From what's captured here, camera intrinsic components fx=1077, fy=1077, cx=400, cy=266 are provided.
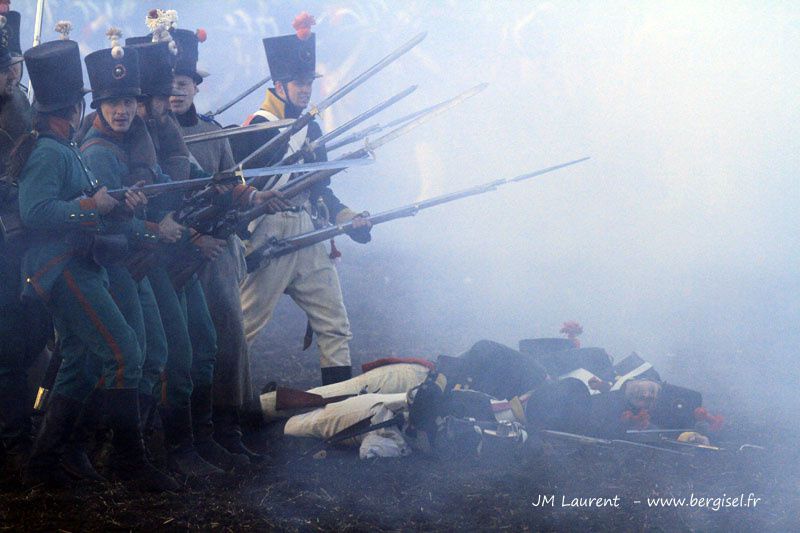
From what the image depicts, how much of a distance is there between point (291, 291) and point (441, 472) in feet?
6.25

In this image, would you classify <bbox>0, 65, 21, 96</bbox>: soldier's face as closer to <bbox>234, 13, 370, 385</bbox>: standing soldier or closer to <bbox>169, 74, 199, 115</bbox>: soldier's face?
<bbox>169, 74, 199, 115</bbox>: soldier's face

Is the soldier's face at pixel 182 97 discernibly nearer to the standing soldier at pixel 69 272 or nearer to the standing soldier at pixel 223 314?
the standing soldier at pixel 223 314

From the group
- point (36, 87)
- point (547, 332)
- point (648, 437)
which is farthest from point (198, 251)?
point (547, 332)

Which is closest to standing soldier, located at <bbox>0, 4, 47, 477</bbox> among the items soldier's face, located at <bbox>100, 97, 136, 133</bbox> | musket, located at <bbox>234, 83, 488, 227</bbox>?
soldier's face, located at <bbox>100, 97, 136, 133</bbox>

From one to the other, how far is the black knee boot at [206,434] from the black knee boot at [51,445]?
0.82m

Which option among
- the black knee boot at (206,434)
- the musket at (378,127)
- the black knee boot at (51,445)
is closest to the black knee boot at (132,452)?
the black knee boot at (51,445)

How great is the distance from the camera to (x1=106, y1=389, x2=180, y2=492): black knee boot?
14.8ft

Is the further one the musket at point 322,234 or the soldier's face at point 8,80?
the musket at point 322,234

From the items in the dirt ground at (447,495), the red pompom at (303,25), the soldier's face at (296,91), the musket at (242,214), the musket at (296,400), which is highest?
the red pompom at (303,25)

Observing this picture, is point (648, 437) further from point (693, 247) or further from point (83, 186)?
point (693, 247)

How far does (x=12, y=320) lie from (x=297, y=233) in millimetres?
2148

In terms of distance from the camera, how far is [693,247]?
1137 centimetres

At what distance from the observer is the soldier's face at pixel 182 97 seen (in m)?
5.61

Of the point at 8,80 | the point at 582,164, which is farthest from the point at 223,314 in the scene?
the point at 582,164
